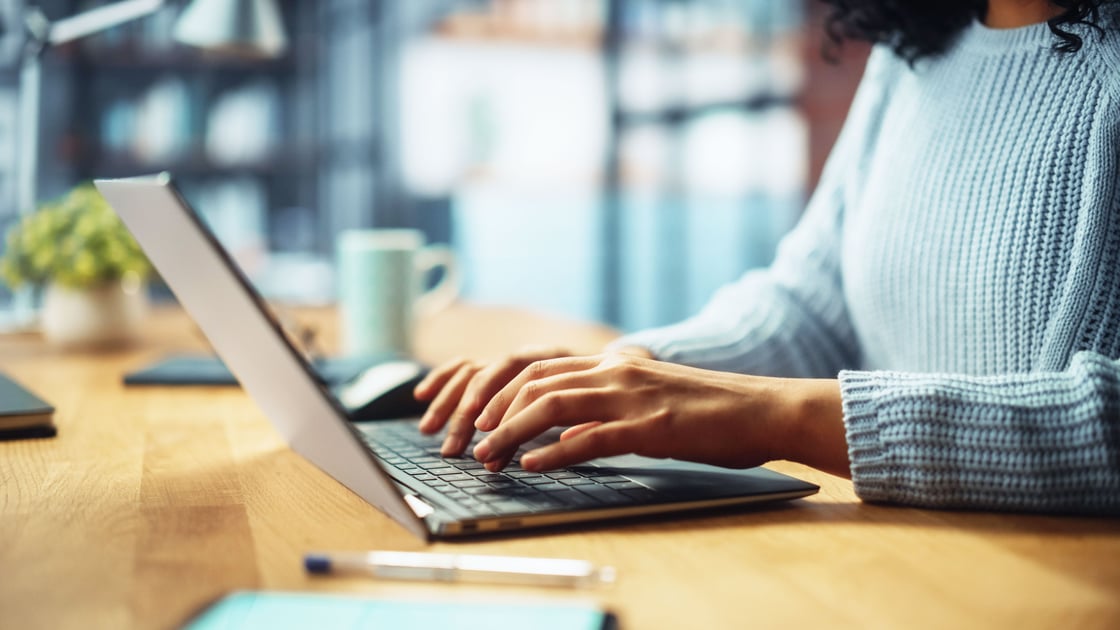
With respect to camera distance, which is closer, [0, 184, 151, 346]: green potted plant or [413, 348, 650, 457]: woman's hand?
[413, 348, 650, 457]: woman's hand

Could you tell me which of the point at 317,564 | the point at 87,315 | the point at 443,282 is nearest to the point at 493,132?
the point at 443,282

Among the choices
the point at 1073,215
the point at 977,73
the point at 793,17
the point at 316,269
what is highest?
the point at 793,17

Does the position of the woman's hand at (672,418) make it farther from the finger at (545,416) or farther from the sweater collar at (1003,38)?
the sweater collar at (1003,38)

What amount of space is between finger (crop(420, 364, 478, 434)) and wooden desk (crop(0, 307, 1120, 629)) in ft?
0.34

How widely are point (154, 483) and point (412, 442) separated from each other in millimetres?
192

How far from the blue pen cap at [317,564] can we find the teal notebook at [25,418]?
1.58 ft

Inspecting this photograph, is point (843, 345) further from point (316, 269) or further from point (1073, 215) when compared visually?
point (316, 269)

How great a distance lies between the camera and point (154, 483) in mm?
714

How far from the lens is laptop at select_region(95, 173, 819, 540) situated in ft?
1.83

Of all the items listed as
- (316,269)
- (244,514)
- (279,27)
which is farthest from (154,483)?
(316,269)

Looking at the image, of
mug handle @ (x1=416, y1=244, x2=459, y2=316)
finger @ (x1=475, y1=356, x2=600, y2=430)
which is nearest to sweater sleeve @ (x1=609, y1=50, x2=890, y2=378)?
finger @ (x1=475, y1=356, x2=600, y2=430)

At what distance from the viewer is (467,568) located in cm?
49

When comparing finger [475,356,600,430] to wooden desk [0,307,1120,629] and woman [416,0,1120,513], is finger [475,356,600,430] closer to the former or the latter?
woman [416,0,1120,513]

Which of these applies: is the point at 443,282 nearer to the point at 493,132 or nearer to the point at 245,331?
the point at 245,331
